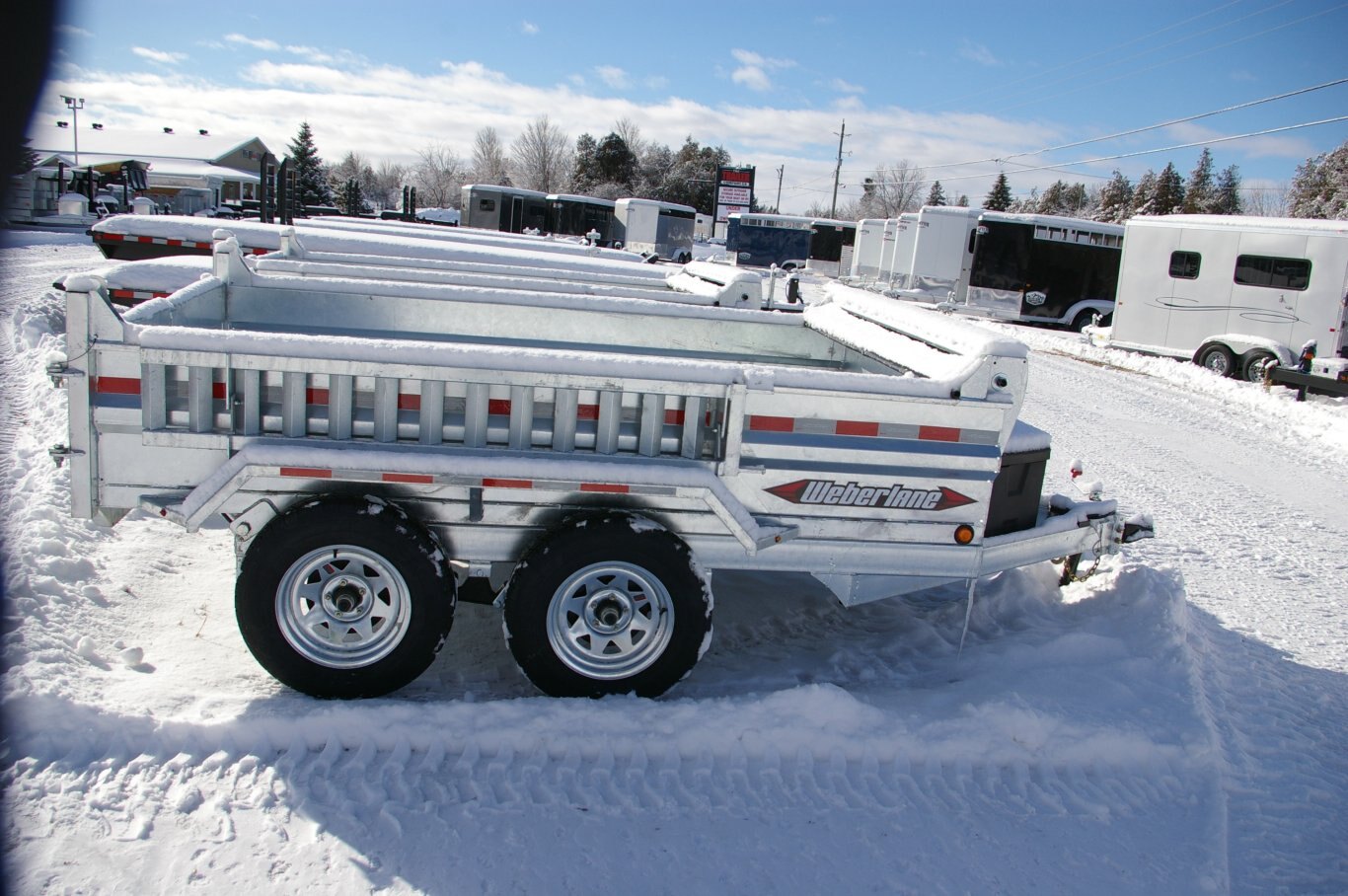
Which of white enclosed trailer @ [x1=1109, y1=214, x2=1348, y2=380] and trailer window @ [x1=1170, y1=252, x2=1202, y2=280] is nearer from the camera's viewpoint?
white enclosed trailer @ [x1=1109, y1=214, x2=1348, y2=380]

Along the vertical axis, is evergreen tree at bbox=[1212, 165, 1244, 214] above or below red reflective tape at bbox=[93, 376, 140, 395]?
above

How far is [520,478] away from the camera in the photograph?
392cm

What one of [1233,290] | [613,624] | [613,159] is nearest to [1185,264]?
[1233,290]

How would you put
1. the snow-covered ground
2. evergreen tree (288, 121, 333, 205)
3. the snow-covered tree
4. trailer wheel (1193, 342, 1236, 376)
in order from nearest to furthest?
1. the snow-covered ground
2. trailer wheel (1193, 342, 1236, 376)
3. the snow-covered tree
4. evergreen tree (288, 121, 333, 205)

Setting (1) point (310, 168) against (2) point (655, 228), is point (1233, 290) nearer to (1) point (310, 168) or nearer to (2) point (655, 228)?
(2) point (655, 228)

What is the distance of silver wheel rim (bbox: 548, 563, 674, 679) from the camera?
12.9 ft

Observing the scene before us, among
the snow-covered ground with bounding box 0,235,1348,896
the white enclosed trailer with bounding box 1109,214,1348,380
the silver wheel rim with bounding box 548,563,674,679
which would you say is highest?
the white enclosed trailer with bounding box 1109,214,1348,380

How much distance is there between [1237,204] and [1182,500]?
76.4 m

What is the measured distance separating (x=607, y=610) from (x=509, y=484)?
659 mm

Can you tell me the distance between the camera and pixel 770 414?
4070 millimetres

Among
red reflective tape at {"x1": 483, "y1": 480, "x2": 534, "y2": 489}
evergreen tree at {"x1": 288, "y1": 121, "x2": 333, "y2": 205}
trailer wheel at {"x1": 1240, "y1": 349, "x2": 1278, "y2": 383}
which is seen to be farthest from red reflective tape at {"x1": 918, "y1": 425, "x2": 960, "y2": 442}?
evergreen tree at {"x1": 288, "y1": 121, "x2": 333, "y2": 205}

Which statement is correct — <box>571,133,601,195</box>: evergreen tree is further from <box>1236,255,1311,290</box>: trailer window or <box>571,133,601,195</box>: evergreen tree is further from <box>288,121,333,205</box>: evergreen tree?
<box>1236,255,1311,290</box>: trailer window

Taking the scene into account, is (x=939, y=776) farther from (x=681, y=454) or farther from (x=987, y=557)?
(x=681, y=454)

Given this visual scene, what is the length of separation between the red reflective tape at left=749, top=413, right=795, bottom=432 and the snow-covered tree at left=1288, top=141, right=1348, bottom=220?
52.4 meters
